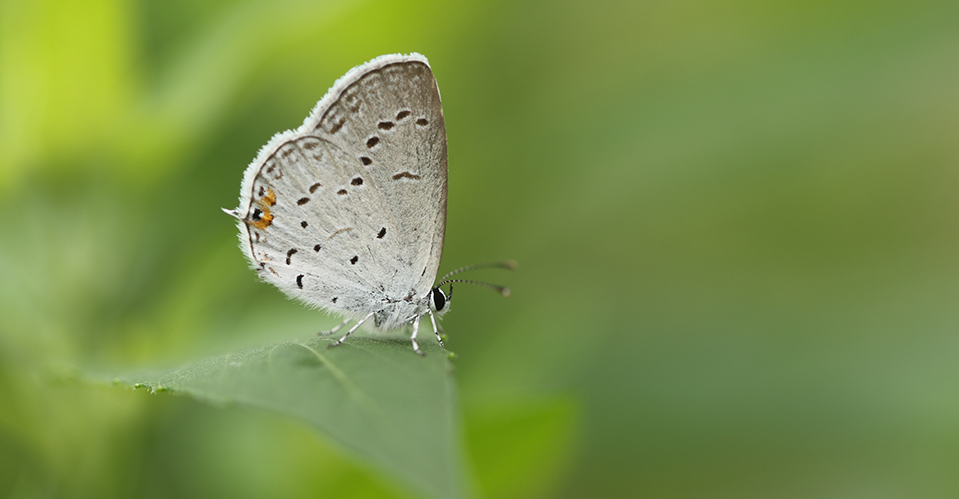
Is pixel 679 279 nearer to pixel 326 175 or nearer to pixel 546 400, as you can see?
pixel 546 400

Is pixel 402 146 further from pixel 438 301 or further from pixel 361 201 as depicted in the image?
pixel 438 301

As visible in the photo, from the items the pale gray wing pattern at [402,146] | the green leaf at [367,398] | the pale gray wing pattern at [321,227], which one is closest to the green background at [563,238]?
the pale gray wing pattern at [321,227]

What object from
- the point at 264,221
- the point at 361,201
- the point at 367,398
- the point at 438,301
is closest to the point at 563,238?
the point at 438,301

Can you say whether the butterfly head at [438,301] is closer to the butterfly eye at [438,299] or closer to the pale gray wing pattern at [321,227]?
the butterfly eye at [438,299]

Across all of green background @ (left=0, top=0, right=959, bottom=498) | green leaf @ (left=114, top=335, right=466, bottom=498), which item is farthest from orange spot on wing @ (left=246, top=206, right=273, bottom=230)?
green leaf @ (left=114, top=335, right=466, bottom=498)

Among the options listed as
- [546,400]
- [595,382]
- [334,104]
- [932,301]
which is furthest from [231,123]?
[932,301]

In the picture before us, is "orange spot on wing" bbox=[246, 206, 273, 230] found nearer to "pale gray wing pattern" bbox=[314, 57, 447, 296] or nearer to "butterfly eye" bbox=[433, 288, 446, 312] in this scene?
"pale gray wing pattern" bbox=[314, 57, 447, 296]
